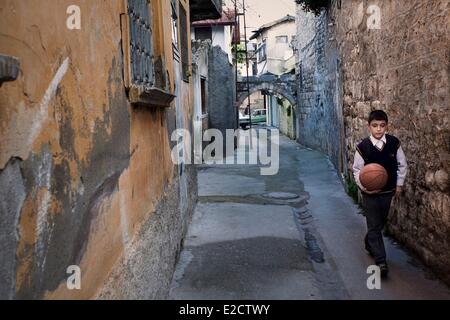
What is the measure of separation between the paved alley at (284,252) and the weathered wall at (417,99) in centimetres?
33

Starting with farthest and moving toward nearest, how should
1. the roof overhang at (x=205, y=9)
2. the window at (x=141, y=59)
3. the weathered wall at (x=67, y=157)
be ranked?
the roof overhang at (x=205, y=9)
the window at (x=141, y=59)
the weathered wall at (x=67, y=157)

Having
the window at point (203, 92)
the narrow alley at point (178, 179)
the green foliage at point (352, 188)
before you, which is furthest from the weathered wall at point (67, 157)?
the window at point (203, 92)

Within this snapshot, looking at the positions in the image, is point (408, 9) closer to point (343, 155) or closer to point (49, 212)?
point (49, 212)

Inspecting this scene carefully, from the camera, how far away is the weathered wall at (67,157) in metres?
1.44

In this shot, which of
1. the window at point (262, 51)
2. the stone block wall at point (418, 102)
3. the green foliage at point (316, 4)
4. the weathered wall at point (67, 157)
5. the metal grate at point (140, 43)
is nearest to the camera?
the weathered wall at point (67, 157)

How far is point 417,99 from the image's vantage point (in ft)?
14.0

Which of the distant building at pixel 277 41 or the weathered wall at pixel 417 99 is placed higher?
the distant building at pixel 277 41

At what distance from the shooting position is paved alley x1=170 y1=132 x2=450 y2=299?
383cm


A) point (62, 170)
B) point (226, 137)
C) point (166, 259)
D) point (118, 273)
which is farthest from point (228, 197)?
point (226, 137)

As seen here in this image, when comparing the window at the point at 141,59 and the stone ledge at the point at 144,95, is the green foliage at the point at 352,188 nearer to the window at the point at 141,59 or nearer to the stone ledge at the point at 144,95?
the window at the point at 141,59

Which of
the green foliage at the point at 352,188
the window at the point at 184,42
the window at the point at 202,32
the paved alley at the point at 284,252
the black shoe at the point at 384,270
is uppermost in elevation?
the window at the point at 202,32

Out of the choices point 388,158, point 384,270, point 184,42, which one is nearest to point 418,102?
point 388,158

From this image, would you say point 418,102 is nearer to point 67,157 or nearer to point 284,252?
point 284,252
